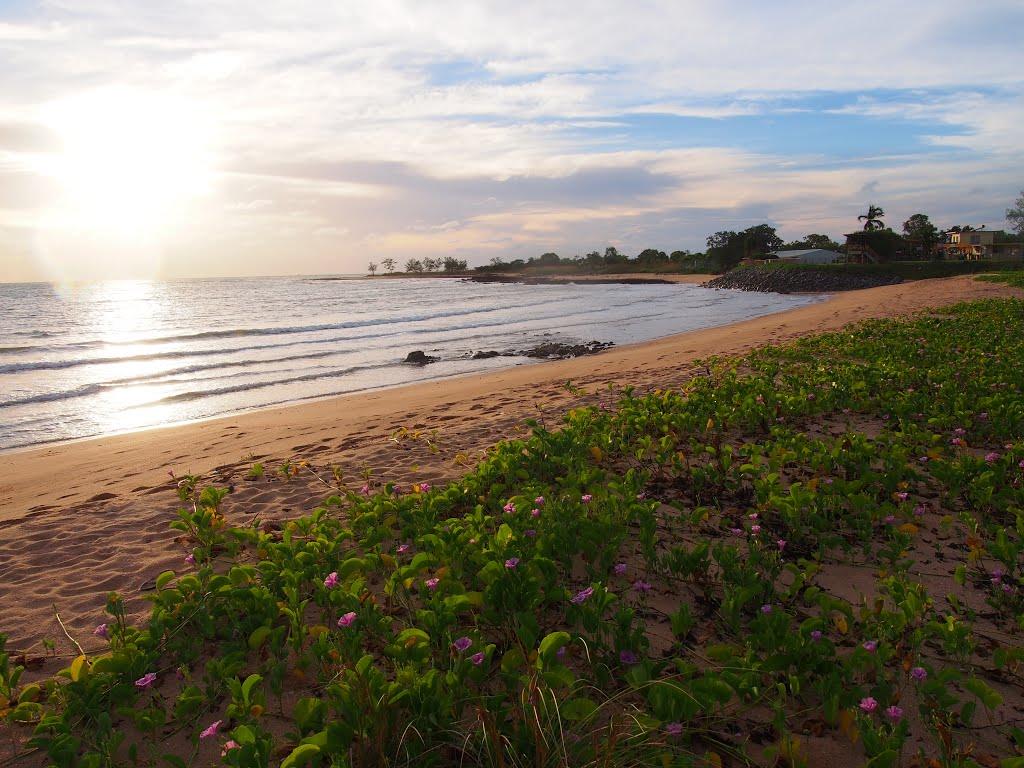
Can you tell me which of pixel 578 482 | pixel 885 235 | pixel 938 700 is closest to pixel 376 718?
pixel 938 700

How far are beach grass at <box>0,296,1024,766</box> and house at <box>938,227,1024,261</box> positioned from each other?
8420 centimetres

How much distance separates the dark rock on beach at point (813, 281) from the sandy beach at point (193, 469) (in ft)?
150

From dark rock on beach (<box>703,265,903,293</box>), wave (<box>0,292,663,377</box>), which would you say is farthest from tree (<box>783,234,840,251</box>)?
wave (<box>0,292,663,377</box>)

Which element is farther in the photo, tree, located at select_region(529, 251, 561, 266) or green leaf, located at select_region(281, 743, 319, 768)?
tree, located at select_region(529, 251, 561, 266)

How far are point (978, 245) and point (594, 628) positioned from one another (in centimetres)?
9406

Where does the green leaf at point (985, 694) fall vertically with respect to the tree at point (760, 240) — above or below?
below

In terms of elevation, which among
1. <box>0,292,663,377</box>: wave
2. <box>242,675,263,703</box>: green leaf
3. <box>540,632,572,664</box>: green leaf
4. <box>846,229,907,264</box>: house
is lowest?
<box>0,292,663,377</box>: wave

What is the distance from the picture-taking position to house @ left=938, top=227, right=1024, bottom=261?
2859 inches

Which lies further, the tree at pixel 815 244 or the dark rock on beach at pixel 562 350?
the tree at pixel 815 244

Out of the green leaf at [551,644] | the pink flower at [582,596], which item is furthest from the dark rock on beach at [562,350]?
the green leaf at [551,644]

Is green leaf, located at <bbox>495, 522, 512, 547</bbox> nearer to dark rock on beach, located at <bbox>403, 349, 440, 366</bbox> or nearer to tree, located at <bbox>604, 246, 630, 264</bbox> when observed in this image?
dark rock on beach, located at <bbox>403, 349, 440, 366</bbox>

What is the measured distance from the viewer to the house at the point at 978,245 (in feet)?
238

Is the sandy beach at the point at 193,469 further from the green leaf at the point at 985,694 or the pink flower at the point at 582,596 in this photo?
the green leaf at the point at 985,694

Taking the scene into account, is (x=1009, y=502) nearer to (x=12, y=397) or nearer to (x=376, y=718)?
(x=376, y=718)
